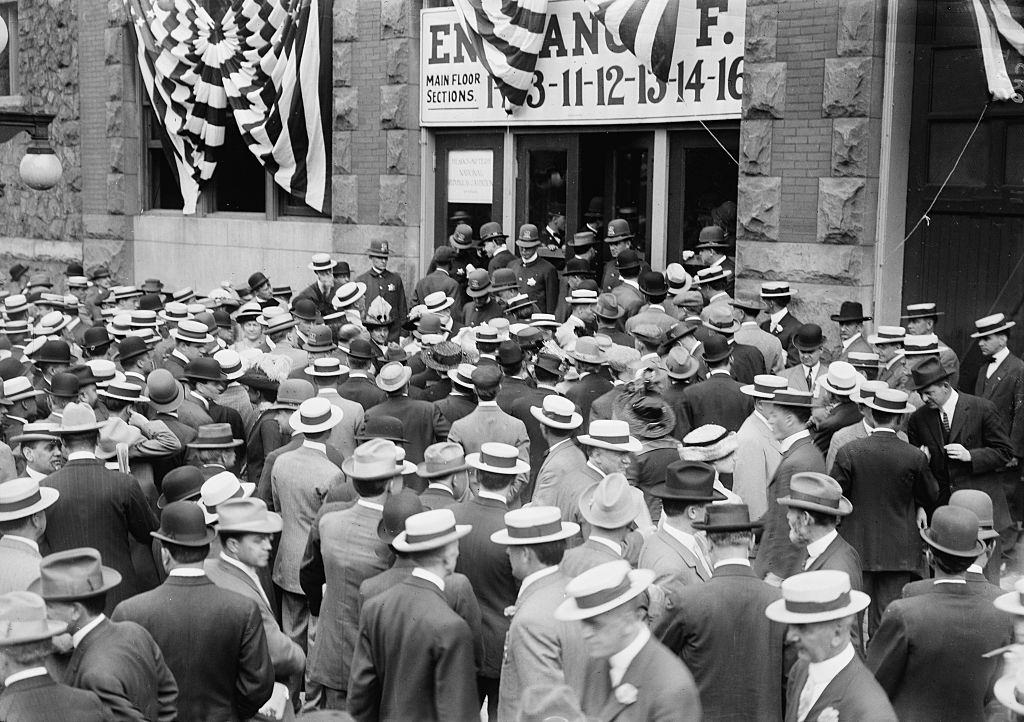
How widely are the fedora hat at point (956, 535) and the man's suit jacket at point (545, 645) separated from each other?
1719 mm

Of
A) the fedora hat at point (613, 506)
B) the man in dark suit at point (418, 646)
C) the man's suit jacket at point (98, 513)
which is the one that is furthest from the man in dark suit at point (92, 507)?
the fedora hat at point (613, 506)

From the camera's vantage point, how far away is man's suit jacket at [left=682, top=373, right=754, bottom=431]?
9.02 metres

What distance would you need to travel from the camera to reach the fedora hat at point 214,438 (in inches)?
303

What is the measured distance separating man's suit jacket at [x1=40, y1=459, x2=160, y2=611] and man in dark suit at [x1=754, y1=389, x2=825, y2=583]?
12.3ft

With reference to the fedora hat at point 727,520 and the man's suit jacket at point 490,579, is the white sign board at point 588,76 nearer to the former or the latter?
the man's suit jacket at point 490,579

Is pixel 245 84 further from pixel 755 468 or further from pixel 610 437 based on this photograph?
pixel 610 437

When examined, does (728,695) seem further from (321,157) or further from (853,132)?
(321,157)

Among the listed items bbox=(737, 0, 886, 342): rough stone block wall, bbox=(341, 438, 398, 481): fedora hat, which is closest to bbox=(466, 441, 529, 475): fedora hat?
bbox=(341, 438, 398, 481): fedora hat

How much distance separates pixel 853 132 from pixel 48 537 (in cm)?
857

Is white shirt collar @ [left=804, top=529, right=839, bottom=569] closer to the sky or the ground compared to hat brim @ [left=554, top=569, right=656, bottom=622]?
A: closer to the ground

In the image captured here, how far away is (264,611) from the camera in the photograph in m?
5.86

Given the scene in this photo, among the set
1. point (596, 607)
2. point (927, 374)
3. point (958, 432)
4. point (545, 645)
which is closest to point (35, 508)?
point (545, 645)

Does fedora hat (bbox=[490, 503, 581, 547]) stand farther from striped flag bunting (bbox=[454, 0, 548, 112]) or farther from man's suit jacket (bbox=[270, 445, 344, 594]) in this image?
striped flag bunting (bbox=[454, 0, 548, 112])

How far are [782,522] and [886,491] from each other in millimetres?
836
